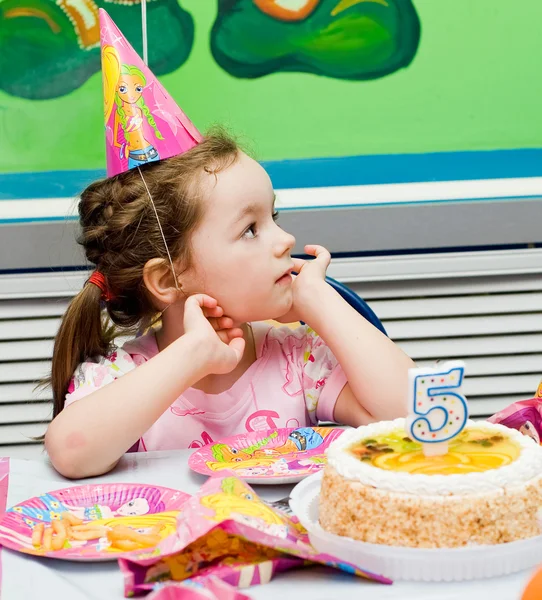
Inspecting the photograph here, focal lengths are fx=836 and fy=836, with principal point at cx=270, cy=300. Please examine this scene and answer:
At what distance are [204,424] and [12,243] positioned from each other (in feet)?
3.55

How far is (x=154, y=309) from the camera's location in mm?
1412

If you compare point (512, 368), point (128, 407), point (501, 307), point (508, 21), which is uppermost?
point (508, 21)

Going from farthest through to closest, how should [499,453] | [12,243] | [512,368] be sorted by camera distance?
[512,368]
[12,243]
[499,453]

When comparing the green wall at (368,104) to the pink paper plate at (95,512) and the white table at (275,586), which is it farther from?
the white table at (275,586)

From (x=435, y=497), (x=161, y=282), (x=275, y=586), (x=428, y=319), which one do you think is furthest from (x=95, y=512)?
(x=428, y=319)

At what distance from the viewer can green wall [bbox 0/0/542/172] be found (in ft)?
7.54

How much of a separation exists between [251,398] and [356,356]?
218mm

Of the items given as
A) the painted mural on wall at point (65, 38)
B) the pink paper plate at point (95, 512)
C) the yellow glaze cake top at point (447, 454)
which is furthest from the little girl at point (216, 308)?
the painted mural on wall at point (65, 38)

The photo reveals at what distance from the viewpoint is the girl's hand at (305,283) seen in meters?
1.29

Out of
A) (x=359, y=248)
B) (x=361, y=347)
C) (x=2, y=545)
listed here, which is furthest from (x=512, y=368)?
(x=2, y=545)

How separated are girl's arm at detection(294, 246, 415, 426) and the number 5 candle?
443 millimetres

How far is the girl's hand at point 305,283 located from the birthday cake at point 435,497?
558 mm

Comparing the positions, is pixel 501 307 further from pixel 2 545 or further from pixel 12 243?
pixel 2 545

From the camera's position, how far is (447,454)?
2.44ft
